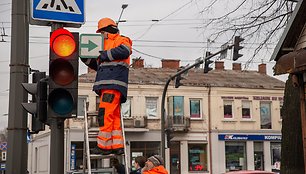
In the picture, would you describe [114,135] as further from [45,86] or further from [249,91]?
[249,91]

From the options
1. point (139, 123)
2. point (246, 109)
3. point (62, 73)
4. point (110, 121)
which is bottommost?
point (110, 121)

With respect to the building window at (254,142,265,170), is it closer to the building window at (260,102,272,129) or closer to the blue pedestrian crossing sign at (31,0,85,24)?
the building window at (260,102,272,129)

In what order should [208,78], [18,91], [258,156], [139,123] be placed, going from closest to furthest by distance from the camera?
[18,91], [139,123], [258,156], [208,78]

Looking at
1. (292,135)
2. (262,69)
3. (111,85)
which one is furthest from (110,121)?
(262,69)

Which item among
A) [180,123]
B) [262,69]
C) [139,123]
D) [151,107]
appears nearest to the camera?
[139,123]

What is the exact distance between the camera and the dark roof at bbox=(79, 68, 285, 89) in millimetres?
45397

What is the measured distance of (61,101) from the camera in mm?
6223

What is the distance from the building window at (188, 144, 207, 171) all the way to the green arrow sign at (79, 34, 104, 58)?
126ft

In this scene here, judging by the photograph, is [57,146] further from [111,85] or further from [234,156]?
[234,156]

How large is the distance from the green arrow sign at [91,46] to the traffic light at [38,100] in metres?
0.68

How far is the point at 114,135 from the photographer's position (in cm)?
728

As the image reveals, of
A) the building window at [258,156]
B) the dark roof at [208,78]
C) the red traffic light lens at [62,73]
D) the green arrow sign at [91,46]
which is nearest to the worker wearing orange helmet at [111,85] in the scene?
the green arrow sign at [91,46]

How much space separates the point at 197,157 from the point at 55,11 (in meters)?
39.8

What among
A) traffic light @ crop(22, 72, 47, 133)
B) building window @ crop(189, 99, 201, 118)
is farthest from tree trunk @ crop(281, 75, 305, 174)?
building window @ crop(189, 99, 201, 118)
